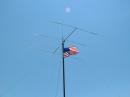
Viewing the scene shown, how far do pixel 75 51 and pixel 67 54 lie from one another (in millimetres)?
1182

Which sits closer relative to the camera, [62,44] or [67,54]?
[62,44]

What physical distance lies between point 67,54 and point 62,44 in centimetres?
230

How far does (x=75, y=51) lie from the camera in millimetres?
A: 26859

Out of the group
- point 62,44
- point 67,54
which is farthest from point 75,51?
point 62,44

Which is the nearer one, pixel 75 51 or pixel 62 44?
pixel 62 44

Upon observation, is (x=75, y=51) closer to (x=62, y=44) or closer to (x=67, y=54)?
(x=67, y=54)

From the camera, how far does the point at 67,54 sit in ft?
86.2

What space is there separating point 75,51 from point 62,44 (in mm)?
3047

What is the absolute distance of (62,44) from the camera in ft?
79.9
